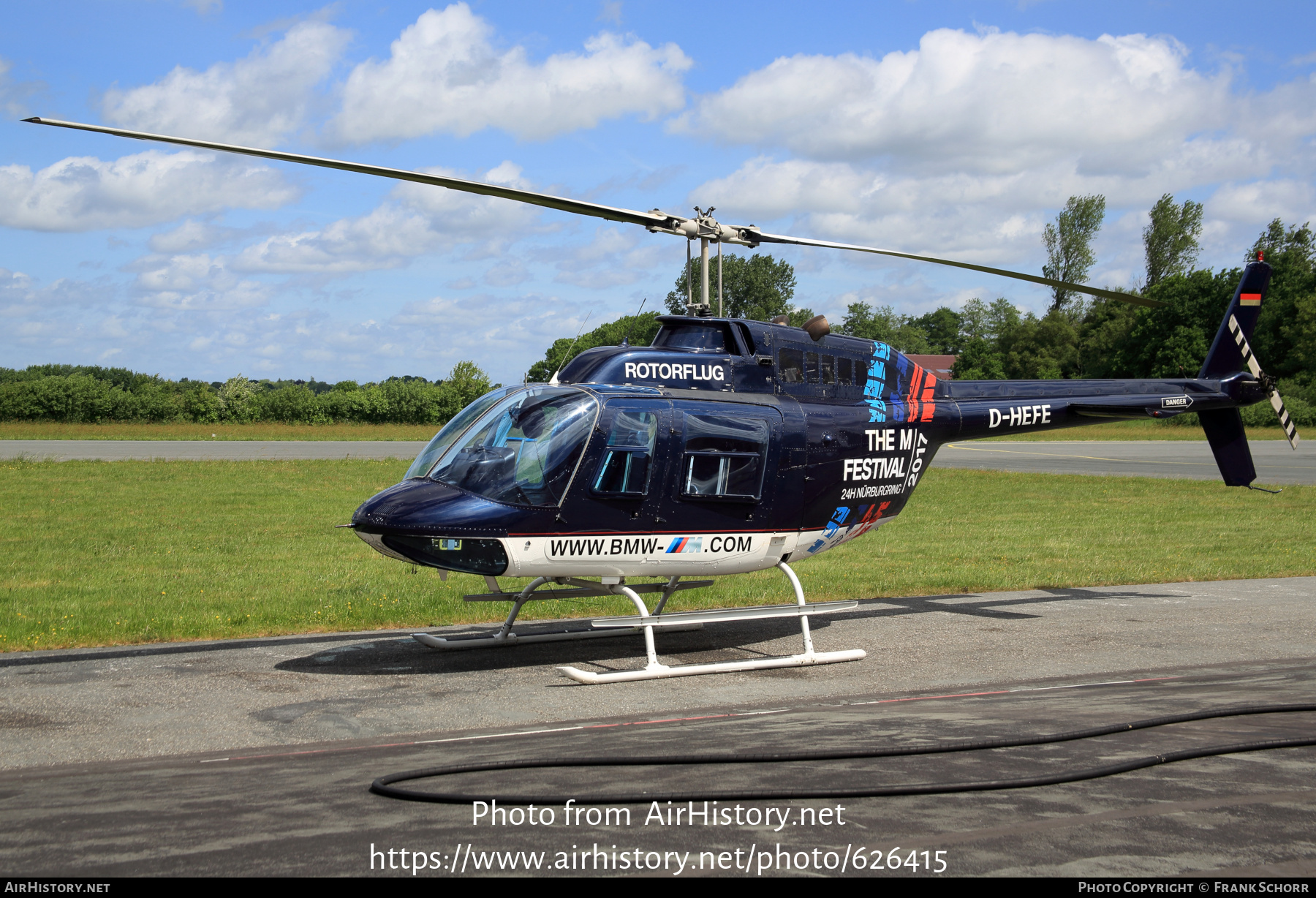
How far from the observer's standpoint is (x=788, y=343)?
987 centimetres

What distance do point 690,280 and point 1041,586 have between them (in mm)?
7188

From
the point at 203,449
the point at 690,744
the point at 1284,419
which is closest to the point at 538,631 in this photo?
the point at 690,744

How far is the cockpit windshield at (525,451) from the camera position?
8328mm

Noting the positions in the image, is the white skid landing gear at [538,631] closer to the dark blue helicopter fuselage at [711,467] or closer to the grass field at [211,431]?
the dark blue helicopter fuselage at [711,467]

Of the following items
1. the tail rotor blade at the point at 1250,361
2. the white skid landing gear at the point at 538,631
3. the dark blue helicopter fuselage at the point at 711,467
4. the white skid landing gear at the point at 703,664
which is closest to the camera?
the dark blue helicopter fuselage at the point at 711,467

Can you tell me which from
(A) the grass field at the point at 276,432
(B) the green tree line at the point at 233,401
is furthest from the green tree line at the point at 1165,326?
(B) the green tree line at the point at 233,401

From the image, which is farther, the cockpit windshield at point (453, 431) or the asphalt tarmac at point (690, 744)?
the cockpit windshield at point (453, 431)

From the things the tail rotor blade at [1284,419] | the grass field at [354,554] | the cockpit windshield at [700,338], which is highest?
the cockpit windshield at [700,338]

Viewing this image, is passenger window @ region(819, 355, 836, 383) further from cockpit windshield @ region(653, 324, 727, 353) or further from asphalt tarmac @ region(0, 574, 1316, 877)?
asphalt tarmac @ region(0, 574, 1316, 877)

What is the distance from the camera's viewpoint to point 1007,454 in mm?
42281

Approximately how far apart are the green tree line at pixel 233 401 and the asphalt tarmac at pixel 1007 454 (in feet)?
40.8

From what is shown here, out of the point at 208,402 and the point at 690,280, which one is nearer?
Result: the point at 690,280

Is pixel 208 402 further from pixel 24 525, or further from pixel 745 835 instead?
pixel 745 835

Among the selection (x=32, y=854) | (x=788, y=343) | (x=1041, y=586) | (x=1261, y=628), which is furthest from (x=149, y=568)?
(x=1261, y=628)
